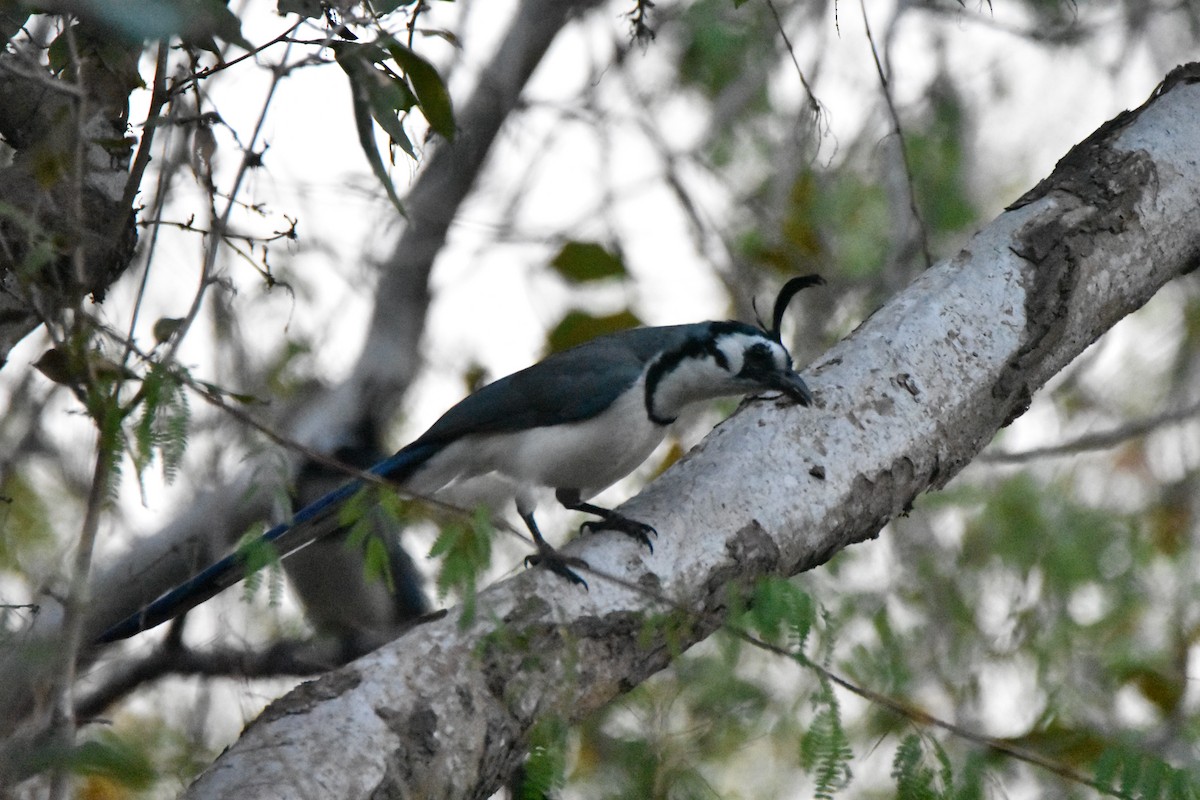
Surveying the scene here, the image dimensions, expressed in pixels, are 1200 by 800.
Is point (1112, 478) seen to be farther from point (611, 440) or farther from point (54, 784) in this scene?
point (54, 784)

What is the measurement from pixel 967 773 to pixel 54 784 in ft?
6.65

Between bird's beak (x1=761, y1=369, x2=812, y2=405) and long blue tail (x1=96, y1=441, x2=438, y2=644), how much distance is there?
3.91 feet

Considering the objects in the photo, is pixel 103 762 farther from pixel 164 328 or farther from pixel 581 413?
pixel 581 413

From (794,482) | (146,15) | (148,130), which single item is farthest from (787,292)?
(146,15)

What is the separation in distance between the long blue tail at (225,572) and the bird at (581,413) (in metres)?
0.42

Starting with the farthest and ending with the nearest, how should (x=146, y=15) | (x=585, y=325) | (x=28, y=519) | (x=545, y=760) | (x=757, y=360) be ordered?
(x=28, y=519) < (x=585, y=325) < (x=757, y=360) < (x=545, y=760) < (x=146, y=15)

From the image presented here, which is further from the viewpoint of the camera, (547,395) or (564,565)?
(547,395)

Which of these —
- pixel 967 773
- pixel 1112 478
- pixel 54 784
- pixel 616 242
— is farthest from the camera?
pixel 1112 478

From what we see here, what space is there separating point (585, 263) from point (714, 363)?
736 millimetres

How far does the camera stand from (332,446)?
17.0 feet

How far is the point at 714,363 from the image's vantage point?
416 cm

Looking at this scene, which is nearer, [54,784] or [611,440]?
[54,784]

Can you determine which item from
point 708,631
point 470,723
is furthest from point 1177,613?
point 470,723

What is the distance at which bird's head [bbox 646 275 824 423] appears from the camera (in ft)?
13.1
